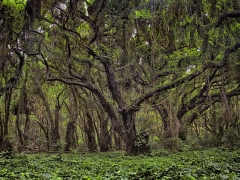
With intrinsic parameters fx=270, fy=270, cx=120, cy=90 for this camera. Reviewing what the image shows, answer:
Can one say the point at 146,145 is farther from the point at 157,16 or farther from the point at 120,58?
the point at 157,16

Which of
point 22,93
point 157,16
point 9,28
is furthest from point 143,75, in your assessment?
point 9,28

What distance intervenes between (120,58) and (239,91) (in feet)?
24.5

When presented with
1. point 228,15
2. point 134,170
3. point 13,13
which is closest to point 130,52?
point 13,13

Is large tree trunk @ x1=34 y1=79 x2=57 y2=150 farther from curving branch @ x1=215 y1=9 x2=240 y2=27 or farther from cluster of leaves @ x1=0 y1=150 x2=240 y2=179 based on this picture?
curving branch @ x1=215 y1=9 x2=240 y2=27

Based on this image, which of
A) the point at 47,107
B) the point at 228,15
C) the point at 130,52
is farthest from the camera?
the point at 47,107

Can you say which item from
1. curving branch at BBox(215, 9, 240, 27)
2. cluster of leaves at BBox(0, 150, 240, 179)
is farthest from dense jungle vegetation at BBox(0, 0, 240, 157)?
cluster of leaves at BBox(0, 150, 240, 179)

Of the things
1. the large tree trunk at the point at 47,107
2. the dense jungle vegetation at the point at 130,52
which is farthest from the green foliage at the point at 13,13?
the large tree trunk at the point at 47,107

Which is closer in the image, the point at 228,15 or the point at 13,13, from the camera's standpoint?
the point at 228,15

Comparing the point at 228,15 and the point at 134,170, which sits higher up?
the point at 228,15

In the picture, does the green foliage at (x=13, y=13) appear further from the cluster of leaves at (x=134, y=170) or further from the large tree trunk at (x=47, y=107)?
the large tree trunk at (x=47, y=107)

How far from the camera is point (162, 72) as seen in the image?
1394 cm

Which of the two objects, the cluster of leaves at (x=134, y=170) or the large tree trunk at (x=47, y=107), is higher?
the large tree trunk at (x=47, y=107)

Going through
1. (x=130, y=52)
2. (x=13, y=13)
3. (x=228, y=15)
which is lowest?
(x=228, y=15)

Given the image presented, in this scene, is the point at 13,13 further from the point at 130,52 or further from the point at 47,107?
the point at 47,107
